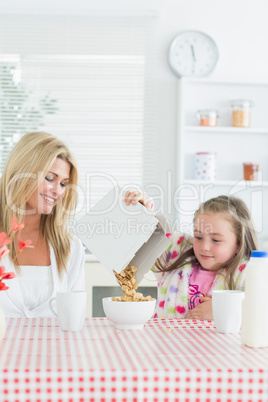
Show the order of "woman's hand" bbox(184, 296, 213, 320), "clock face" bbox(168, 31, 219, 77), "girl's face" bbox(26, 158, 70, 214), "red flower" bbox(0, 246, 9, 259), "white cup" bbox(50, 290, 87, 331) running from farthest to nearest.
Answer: "clock face" bbox(168, 31, 219, 77), "girl's face" bbox(26, 158, 70, 214), "woman's hand" bbox(184, 296, 213, 320), "white cup" bbox(50, 290, 87, 331), "red flower" bbox(0, 246, 9, 259)

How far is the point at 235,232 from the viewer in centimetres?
187

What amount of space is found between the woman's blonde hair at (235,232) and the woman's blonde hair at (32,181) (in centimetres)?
38

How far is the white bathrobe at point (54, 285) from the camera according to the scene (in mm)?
1760

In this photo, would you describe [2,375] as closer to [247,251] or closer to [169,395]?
[169,395]

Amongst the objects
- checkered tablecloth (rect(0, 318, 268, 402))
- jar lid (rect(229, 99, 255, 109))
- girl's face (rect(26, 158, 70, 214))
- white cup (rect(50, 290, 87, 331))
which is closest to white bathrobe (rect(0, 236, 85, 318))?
girl's face (rect(26, 158, 70, 214))

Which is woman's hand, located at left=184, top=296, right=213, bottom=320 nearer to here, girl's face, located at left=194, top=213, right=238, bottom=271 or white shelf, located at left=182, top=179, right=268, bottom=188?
girl's face, located at left=194, top=213, right=238, bottom=271

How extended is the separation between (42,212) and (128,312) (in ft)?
2.74

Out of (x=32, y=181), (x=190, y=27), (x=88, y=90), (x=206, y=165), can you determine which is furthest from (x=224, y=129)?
(x=32, y=181)

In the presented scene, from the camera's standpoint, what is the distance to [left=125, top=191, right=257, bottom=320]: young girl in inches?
70.9

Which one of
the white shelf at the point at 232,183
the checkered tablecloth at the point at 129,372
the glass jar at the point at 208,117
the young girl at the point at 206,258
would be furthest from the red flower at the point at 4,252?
the glass jar at the point at 208,117

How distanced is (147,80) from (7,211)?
168 centimetres

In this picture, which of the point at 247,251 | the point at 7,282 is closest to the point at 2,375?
the point at 7,282

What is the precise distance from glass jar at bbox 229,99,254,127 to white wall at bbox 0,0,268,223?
22 centimetres

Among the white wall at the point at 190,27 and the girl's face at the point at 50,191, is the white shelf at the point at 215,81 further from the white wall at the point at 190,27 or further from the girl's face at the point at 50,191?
the girl's face at the point at 50,191
